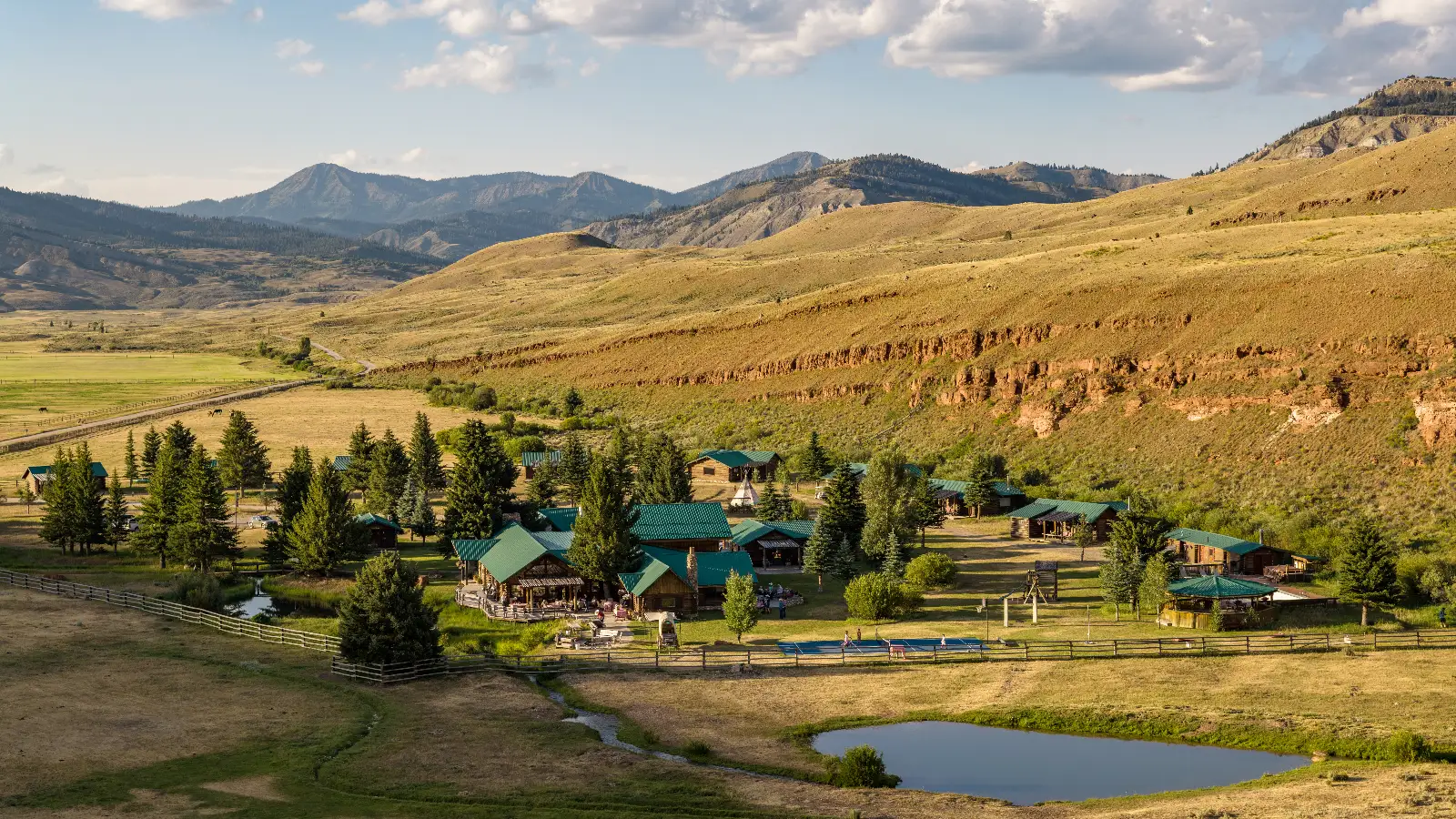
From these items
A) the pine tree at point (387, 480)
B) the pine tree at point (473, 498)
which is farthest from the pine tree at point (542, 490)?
the pine tree at point (387, 480)

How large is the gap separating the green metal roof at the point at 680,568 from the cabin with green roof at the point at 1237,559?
842 inches

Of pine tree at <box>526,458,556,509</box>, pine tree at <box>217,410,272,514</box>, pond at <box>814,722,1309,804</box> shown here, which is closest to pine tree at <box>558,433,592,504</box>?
pine tree at <box>526,458,556,509</box>

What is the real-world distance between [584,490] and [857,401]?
54787mm

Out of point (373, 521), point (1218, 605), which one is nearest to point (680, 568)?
point (373, 521)

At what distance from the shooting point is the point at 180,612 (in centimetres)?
5772

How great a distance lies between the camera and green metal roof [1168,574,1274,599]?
55219mm

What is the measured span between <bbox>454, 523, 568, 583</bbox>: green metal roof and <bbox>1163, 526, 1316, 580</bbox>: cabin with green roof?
30985mm

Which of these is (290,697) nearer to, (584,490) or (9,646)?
(9,646)

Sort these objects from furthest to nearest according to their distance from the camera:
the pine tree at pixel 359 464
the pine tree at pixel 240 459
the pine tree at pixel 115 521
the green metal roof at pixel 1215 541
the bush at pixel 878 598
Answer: the pine tree at pixel 240 459 → the pine tree at pixel 359 464 → the pine tree at pixel 115 521 → the green metal roof at pixel 1215 541 → the bush at pixel 878 598

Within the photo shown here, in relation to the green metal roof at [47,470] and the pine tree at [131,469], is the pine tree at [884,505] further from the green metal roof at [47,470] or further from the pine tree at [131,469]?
the pine tree at [131,469]

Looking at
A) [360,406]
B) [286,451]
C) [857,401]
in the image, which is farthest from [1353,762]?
[360,406]

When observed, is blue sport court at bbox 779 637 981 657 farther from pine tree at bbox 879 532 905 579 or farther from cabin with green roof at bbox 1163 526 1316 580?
cabin with green roof at bbox 1163 526 1316 580

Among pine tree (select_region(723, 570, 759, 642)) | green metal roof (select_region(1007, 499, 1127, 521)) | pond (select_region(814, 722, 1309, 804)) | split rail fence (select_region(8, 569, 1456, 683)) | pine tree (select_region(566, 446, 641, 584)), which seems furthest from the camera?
green metal roof (select_region(1007, 499, 1127, 521))

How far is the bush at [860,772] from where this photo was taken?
35.2 meters
